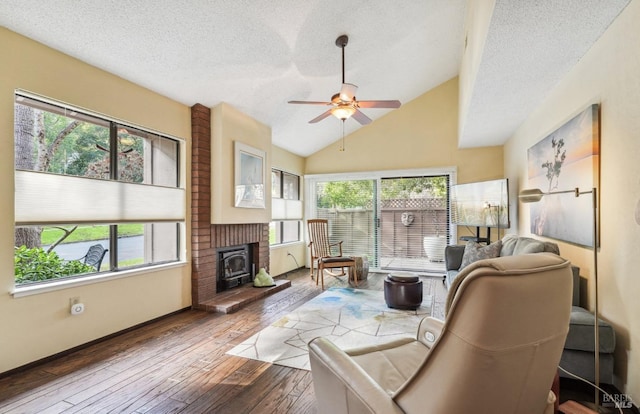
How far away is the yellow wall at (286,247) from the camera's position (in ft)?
18.7

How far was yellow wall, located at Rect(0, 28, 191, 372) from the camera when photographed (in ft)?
7.41

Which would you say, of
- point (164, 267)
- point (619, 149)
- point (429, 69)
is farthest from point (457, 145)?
point (164, 267)

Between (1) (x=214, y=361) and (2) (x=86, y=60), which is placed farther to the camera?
(2) (x=86, y=60)

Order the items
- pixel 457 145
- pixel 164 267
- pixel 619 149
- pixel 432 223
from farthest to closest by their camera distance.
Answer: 1. pixel 432 223
2. pixel 457 145
3. pixel 164 267
4. pixel 619 149

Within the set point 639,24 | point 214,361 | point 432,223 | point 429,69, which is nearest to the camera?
point 639,24

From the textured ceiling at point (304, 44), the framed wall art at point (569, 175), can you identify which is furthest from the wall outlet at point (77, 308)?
the framed wall art at point (569, 175)

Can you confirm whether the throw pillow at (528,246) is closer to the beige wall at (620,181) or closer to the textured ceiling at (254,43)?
the beige wall at (620,181)

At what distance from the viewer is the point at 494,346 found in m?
0.86

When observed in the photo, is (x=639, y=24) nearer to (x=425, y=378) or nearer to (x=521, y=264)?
(x=521, y=264)

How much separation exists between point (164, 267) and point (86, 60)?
213cm

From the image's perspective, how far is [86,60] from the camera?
8.96 ft

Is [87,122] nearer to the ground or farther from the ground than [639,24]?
nearer to the ground

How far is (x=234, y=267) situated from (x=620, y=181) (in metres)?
4.21

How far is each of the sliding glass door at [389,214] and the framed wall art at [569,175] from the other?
8.41ft
